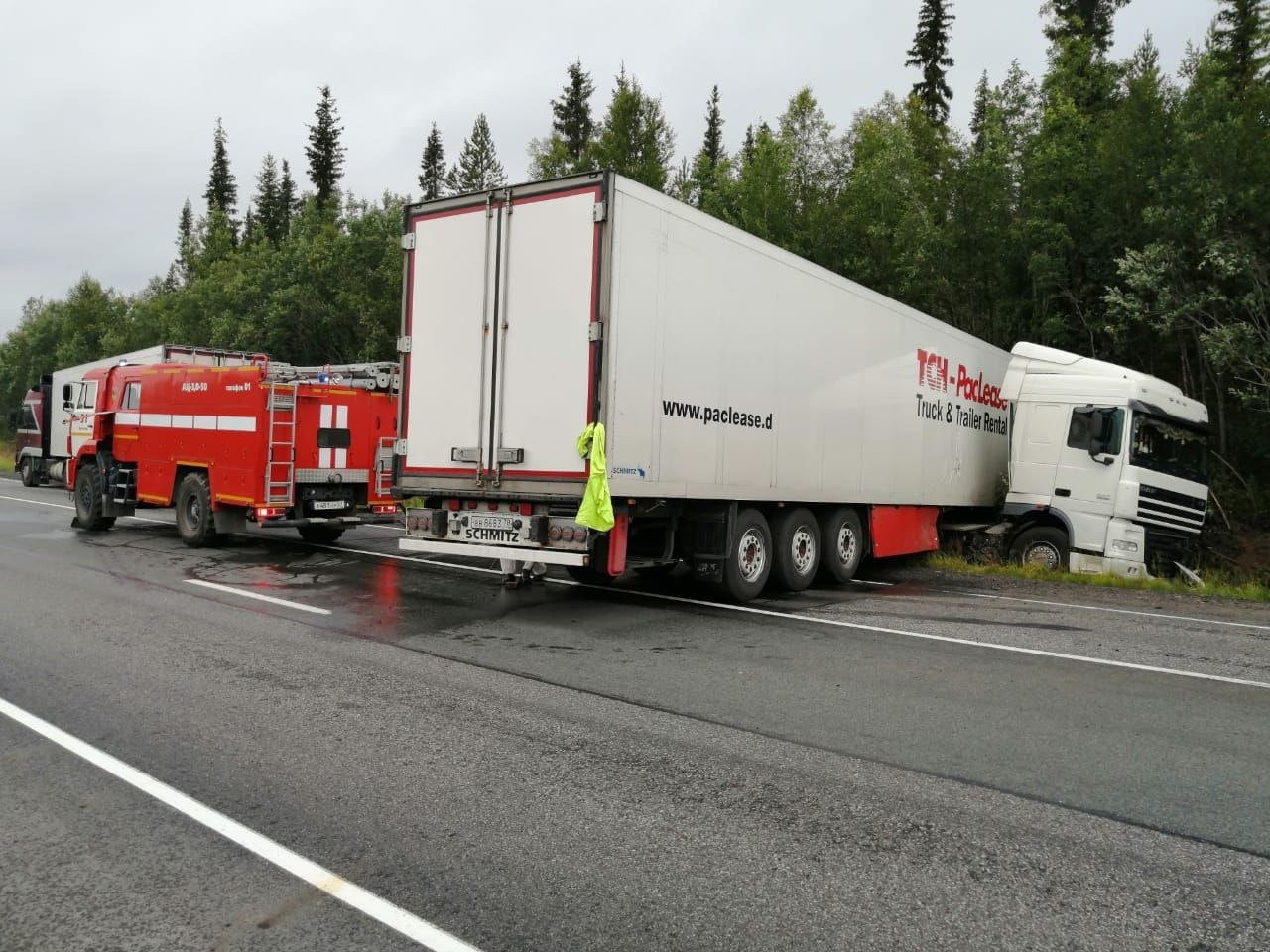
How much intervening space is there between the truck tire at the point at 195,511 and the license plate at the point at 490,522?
6666mm

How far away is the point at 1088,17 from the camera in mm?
34000

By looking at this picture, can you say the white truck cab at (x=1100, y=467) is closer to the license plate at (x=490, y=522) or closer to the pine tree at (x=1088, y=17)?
the license plate at (x=490, y=522)

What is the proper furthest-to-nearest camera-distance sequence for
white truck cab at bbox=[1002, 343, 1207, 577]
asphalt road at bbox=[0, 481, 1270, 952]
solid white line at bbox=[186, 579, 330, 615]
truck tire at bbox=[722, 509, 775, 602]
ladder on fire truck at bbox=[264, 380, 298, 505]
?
1. white truck cab at bbox=[1002, 343, 1207, 577]
2. ladder on fire truck at bbox=[264, 380, 298, 505]
3. truck tire at bbox=[722, 509, 775, 602]
4. solid white line at bbox=[186, 579, 330, 615]
5. asphalt road at bbox=[0, 481, 1270, 952]

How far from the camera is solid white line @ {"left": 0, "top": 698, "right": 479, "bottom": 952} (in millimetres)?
2986

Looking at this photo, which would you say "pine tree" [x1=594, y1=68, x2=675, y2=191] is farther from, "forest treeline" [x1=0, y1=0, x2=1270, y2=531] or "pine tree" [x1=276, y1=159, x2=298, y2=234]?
"pine tree" [x1=276, y1=159, x2=298, y2=234]

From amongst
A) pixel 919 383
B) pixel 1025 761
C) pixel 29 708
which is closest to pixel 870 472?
pixel 919 383

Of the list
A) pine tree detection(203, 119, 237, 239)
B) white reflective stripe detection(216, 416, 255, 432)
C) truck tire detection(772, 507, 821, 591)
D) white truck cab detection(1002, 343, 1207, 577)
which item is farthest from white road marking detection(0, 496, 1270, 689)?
pine tree detection(203, 119, 237, 239)

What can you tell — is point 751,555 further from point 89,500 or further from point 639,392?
point 89,500

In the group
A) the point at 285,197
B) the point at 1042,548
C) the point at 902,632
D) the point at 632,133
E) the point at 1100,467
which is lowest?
the point at 902,632

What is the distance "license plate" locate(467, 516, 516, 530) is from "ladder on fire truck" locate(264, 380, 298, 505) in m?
5.35

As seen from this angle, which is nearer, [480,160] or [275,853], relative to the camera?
[275,853]

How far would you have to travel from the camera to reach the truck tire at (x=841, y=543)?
1166 centimetres

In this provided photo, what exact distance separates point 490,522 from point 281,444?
225 inches

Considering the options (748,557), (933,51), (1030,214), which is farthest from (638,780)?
(933,51)
